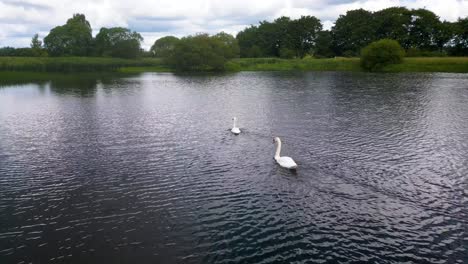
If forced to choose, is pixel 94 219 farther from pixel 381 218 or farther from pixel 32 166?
pixel 381 218

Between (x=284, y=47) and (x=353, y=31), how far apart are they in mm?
33266

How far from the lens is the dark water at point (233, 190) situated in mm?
15359

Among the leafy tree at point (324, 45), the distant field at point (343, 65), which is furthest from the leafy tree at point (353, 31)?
the distant field at point (343, 65)

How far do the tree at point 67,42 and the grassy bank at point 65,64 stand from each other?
2941cm

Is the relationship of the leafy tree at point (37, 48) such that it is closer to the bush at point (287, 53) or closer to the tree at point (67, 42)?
the tree at point (67, 42)

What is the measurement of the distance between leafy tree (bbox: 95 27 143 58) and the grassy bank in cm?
1929

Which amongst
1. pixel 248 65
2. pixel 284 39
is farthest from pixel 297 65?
pixel 284 39

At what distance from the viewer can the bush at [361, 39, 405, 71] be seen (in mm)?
120188

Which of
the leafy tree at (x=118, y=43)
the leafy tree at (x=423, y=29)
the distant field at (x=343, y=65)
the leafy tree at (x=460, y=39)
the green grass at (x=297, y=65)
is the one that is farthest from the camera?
the leafy tree at (x=118, y=43)

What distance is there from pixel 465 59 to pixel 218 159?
118 m

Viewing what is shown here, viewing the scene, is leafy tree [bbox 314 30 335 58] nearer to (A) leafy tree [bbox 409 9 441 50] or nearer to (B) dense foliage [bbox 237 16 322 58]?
(B) dense foliage [bbox 237 16 322 58]

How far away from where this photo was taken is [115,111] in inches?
1901

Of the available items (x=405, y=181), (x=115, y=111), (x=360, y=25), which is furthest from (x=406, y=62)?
(x=405, y=181)

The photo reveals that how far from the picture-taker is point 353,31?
154250 mm
